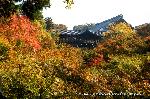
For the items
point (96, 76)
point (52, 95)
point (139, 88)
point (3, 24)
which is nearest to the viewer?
point (52, 95)

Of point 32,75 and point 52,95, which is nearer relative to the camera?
point 52,95

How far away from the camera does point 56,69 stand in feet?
79.2

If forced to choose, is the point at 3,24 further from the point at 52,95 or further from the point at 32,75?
the point at 52,95

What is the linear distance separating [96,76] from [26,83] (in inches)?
407

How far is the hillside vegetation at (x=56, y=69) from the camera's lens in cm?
1437

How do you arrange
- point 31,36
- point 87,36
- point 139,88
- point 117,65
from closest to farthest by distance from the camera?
point 139,88
point 117,65
point 31,36
point 87,36

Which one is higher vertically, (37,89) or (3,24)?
(3,24)

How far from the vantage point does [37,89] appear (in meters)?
13.5

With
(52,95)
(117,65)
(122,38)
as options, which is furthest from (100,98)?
(122,38)

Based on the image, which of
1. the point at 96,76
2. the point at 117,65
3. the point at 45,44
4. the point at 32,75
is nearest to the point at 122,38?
the point at 45,44

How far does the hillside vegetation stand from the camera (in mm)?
14367

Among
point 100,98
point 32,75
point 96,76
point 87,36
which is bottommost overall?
point 100,98

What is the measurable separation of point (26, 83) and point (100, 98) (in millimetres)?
3047

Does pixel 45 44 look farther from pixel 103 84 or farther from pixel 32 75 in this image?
pixel 32 75
